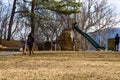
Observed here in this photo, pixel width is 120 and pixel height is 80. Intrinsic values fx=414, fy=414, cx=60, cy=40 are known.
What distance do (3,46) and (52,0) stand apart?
835 centimetres

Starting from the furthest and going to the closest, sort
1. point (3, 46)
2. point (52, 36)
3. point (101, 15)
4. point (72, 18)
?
point (101, 15) → point (72, 18) → point (52, 36) → point (3, 46)

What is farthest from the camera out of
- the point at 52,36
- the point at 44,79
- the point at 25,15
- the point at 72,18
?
the point at 72,18

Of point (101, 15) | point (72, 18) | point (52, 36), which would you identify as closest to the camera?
point (52, 36)

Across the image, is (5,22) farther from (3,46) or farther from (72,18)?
(3,46)

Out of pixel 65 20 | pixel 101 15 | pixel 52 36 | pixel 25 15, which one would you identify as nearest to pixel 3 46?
pixel 25 15

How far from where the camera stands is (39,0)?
5044 cm

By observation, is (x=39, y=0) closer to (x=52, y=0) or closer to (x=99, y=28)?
(x=52, y=0)

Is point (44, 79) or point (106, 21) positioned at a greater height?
point (106, 21)

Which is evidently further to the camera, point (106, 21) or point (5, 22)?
point (106, 21)

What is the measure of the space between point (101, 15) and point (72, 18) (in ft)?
27.3

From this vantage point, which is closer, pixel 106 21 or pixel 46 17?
pixel 46 17

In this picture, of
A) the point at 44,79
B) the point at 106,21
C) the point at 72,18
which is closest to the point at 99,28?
the point at 106,21

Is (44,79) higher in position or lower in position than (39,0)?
lower

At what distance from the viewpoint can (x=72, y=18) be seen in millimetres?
73625
